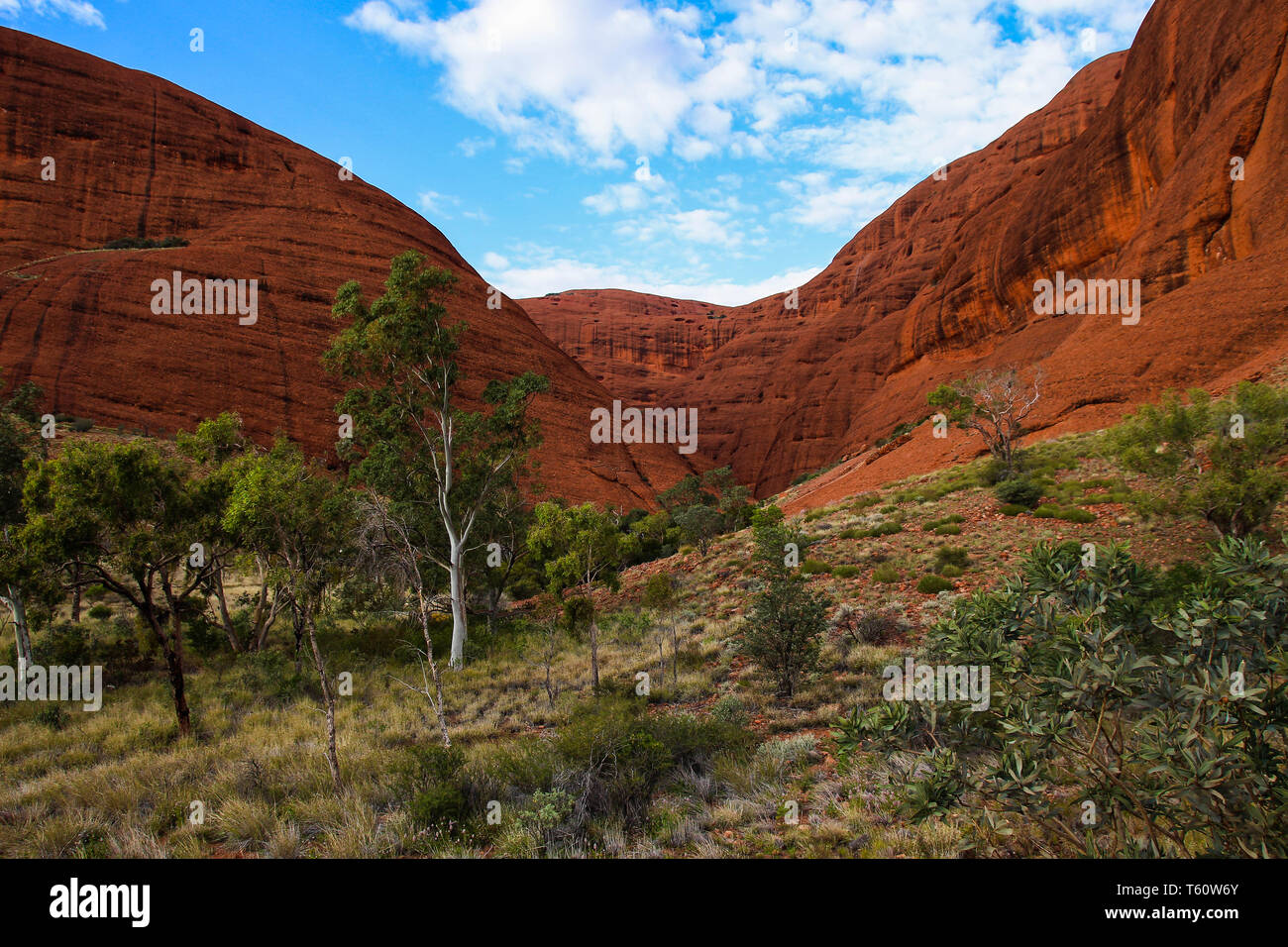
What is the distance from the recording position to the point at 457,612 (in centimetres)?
1305

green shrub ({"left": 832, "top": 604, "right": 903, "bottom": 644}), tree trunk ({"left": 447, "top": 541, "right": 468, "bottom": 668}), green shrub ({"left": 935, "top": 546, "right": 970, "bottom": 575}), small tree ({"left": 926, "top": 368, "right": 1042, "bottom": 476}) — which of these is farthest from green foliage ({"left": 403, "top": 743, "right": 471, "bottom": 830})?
small tree ({"left": 926, "top": 368, "right": 1042, "bottom": 476})

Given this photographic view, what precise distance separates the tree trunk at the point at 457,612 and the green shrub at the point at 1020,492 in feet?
48.8

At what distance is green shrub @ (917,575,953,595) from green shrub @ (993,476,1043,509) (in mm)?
5366

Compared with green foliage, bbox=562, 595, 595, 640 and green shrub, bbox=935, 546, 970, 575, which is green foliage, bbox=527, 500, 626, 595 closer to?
green foliage, bbox=562, 595, 595, 640

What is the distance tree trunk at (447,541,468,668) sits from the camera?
41.7ft

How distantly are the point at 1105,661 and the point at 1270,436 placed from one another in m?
12.2

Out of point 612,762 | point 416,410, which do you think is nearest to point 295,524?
point 612,762

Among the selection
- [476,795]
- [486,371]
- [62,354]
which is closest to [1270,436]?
[476,795]

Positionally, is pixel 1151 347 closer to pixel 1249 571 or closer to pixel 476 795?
pixel 1249 571

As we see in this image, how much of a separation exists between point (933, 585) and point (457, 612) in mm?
10666

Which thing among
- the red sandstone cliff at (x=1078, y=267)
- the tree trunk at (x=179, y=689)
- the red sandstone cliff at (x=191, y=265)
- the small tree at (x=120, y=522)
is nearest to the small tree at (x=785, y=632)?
the tree trunk at (x=179, y=689)

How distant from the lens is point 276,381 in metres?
43.3

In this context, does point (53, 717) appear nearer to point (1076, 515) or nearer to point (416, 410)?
point (416, 410)

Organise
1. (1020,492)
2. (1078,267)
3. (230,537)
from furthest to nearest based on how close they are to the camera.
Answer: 1. (1078,267)
2. (1020,492)
3. (230,537)
